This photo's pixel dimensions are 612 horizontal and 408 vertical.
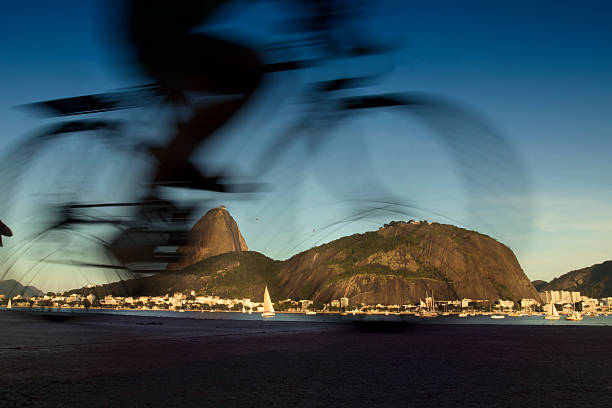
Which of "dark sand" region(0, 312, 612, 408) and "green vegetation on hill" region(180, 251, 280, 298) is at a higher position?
"green vegetation on hill" region(180, 251, 280, 298)

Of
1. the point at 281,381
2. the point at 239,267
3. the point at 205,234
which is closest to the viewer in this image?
the point at 205,234

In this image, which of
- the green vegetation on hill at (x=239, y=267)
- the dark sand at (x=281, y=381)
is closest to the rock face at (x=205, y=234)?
the green vegetation on hill at (x=239, y=267)

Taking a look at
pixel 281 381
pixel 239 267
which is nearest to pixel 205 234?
pixel 239 267

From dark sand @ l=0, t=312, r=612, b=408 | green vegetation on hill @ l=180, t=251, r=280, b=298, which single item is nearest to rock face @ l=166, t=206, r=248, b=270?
green vegetation on hill @ l=180, t=251, r=280, b=298

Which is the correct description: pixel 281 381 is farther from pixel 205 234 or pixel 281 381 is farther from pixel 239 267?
pixel 205 234

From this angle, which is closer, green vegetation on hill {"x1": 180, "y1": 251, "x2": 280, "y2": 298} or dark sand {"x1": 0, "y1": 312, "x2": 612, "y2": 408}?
green vegetation on hill {"x1": 180, "y1": 251, "x2": 280, "y2": 298}

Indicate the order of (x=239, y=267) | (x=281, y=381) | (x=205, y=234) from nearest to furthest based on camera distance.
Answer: (x=205, y=234), (x=239, y=267), (x=281, y=381)

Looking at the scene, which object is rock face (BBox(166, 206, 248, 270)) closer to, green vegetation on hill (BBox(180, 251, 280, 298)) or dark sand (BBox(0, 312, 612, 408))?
green vegetation on hill (BBox(180, 251, 280, 298))

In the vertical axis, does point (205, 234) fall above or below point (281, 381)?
above

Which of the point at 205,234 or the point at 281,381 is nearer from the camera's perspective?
the point at 205,234

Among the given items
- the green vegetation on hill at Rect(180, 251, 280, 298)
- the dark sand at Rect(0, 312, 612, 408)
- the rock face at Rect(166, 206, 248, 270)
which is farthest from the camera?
the dark sand at Rect(0, 312, 612, 408)

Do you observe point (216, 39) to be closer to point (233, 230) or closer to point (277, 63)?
point (277, 63)

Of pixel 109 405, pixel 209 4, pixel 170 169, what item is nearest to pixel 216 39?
pixel 209 4

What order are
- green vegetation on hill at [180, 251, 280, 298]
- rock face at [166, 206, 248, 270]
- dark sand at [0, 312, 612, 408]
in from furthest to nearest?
dark sand at [0, 312, 612, 408], green vegetation on hill at [180, 251, 280, 298], rock face at [166, 206, 248, 270]
